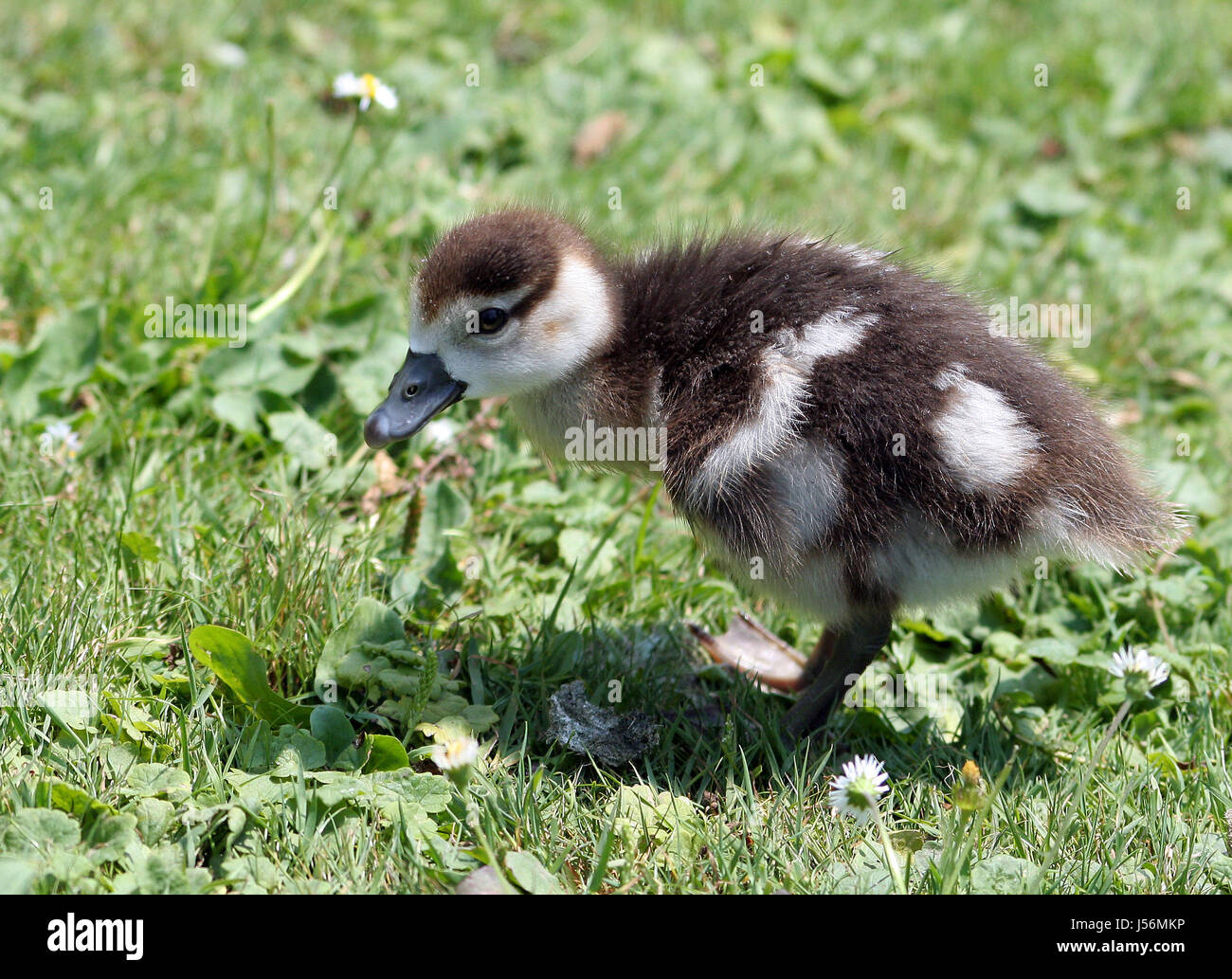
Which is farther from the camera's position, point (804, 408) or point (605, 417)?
point (605, 417)

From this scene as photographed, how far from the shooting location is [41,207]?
4246 millimetres

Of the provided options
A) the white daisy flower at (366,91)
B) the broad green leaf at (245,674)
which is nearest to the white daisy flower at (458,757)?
the broad green leaf at (245,674)

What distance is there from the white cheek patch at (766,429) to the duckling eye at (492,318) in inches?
22.2

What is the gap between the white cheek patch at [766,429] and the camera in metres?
2.71

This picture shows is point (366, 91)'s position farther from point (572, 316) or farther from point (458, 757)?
point (458, 757)

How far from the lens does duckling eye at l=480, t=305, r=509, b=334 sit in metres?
2.87

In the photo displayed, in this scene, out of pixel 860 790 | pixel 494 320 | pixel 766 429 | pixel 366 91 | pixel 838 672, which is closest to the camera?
pixel 860 790

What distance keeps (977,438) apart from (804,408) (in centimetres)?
37

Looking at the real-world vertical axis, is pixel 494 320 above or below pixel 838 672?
above

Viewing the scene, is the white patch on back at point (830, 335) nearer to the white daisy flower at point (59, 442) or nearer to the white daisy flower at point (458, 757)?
the white daisy flower at point (458, 757)

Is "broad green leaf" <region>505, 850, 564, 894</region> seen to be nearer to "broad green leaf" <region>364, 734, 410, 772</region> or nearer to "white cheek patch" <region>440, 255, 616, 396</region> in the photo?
"broad green leaf" <region>364, 734, 410, 772</region>

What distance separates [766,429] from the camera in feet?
8.89

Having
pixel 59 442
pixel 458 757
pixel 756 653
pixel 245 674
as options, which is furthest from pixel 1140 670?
pixel 59 442
